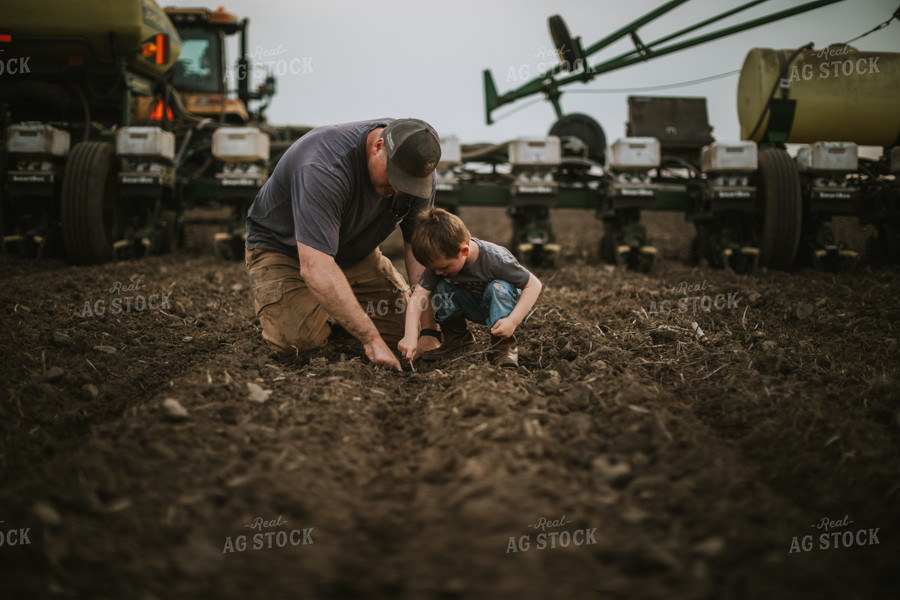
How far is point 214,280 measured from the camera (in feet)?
16.0

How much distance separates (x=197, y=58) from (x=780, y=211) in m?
7.52

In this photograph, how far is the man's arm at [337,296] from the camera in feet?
8.13

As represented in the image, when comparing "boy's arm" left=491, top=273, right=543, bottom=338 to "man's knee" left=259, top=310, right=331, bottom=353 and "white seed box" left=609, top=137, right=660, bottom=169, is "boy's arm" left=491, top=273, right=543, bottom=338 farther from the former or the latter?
"white seed box" left=609, top=137, right=660, bottom=169

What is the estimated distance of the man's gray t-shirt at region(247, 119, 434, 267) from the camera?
8.23 feet

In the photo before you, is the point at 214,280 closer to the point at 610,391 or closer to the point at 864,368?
the point at 610,391

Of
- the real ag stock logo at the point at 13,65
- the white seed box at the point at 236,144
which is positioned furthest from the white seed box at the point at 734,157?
the real ag stock logo at the point at 13,65

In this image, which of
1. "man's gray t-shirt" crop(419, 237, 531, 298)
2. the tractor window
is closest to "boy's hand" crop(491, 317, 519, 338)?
"man's gray t-shirt" crop(419, 237, 531, 298)

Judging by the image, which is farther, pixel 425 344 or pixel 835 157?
pixel 835 157

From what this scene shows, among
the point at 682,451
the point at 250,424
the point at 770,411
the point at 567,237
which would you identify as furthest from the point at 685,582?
the point at 567,237

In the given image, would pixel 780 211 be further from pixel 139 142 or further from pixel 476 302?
pixel 139 142

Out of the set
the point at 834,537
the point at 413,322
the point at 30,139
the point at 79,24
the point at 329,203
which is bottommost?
the point at 834,537

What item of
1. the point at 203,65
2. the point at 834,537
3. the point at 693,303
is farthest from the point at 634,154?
the point at 203,65

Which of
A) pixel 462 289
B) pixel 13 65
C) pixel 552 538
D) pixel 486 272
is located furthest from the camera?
pixel 13 65

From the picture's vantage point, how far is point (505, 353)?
262 cm
